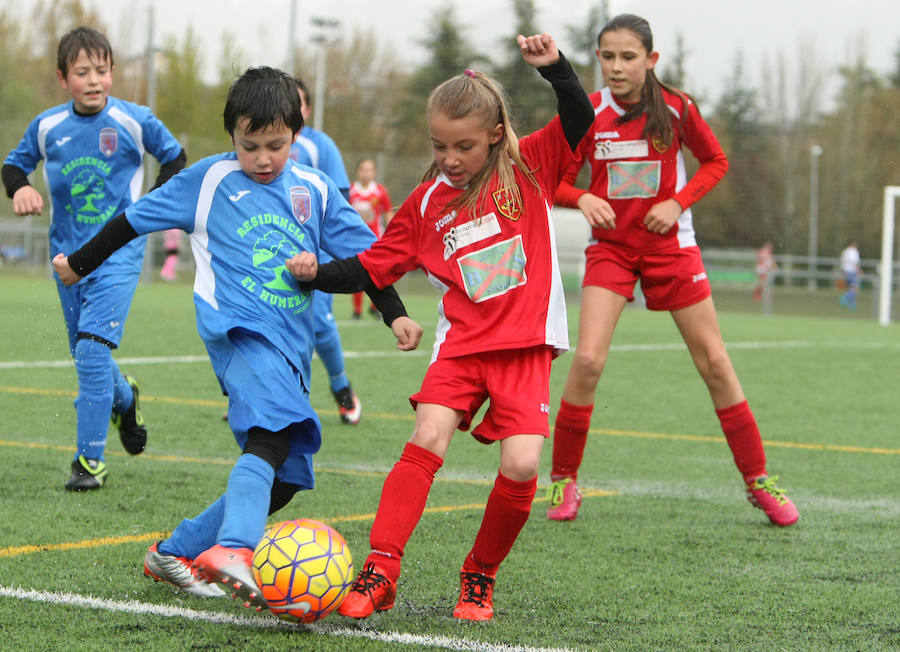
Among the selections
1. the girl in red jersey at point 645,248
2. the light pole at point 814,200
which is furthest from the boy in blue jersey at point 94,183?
the light pole at point 814,200

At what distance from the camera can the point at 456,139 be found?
137 inches

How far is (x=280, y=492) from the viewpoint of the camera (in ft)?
11.9

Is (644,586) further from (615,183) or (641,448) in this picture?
(641,448)

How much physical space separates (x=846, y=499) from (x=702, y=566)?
177 cm

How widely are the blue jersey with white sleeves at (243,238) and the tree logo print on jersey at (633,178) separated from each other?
1781mm

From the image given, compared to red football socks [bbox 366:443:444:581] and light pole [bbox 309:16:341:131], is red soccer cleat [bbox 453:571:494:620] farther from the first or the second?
light pole [bbox 309:16:341:131]

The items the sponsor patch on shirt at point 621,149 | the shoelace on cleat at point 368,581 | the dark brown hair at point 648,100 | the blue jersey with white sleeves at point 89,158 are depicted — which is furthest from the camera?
the blue jersey with white sleeves at point 89,158

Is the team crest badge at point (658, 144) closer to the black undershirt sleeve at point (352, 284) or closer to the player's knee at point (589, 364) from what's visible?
the player's knee at point (589, 364)

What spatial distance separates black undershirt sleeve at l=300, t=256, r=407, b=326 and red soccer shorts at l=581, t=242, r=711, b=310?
1.66 metres

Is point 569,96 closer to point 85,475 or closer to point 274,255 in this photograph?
point 274,255

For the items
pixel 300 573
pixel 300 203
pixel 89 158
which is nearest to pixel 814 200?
pixel 89 158

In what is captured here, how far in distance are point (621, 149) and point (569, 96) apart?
155 centimetres

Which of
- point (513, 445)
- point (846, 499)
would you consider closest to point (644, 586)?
point (513, 445)

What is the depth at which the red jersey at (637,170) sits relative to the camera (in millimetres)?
5090
